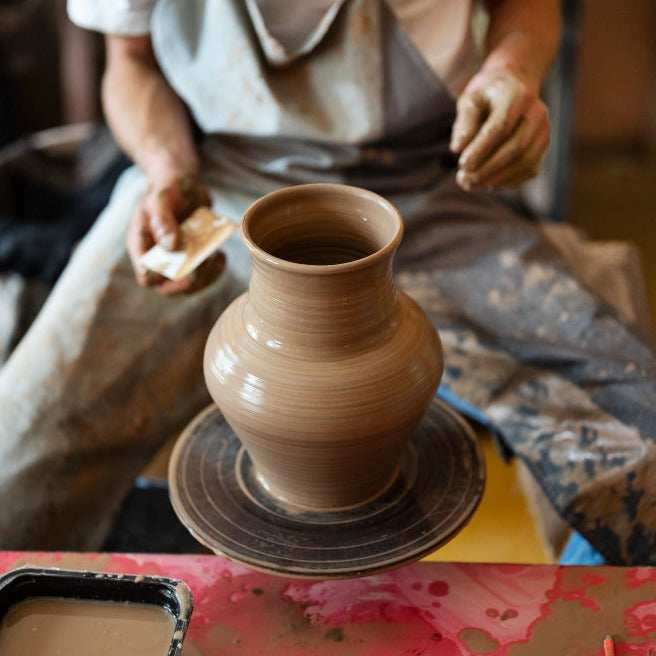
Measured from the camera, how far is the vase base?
1028mm

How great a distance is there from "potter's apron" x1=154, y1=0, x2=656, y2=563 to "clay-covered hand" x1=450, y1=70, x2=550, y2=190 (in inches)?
8.6

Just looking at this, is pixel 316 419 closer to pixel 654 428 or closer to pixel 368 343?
pixel 368 343

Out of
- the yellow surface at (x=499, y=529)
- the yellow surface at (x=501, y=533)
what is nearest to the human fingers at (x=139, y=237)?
the yellow surface at (x=499, y=529)

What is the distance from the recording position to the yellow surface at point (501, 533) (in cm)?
172

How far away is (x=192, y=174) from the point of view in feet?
4.94

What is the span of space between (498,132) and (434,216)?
34cm

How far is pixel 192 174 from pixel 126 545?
2.38 ft

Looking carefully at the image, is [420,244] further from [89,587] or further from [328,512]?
[89,587]

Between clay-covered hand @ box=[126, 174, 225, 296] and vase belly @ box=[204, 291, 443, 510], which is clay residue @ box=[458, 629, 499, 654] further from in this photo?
clay-covered hand @ box=[126, 174, 225, 296]

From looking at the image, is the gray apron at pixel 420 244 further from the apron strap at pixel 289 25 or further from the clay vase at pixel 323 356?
the clay vase at pixel 323 356

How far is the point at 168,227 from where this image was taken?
53.3 inches

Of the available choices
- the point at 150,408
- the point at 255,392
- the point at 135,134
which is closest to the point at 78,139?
the point at 135,134

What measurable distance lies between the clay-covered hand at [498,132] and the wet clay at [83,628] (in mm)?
741

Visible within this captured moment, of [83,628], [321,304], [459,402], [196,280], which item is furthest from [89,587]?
[459,402]
